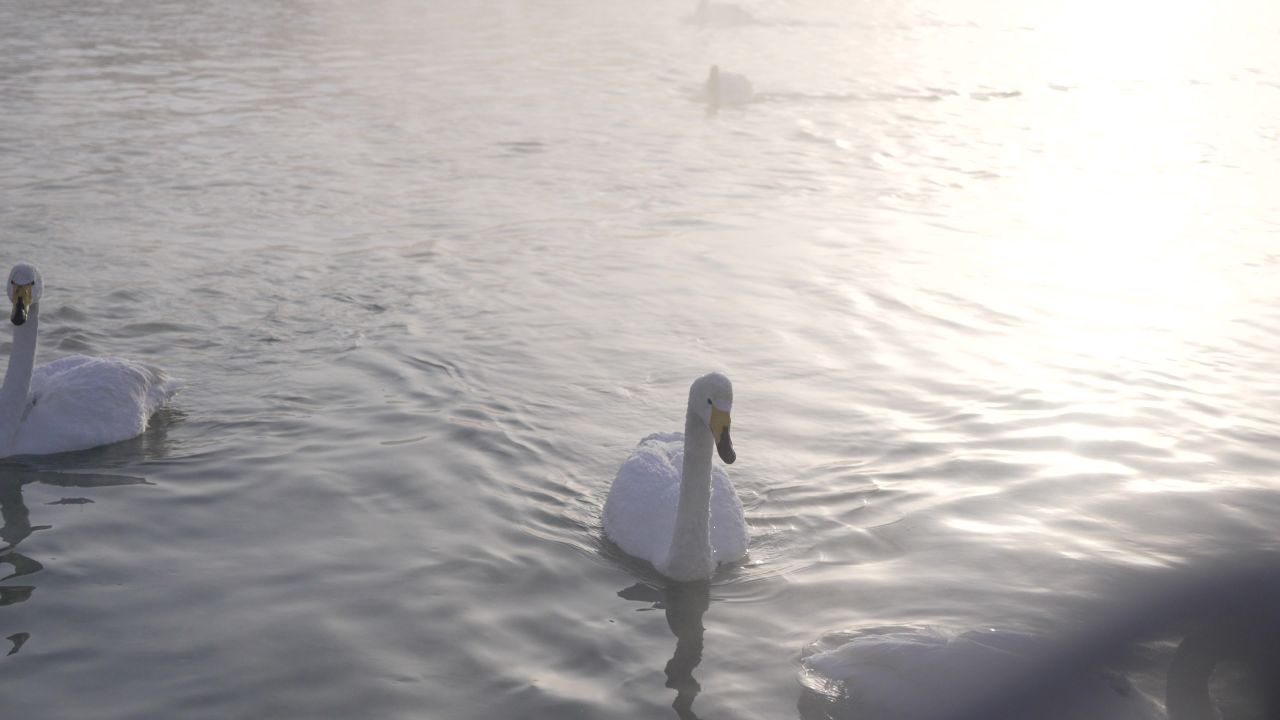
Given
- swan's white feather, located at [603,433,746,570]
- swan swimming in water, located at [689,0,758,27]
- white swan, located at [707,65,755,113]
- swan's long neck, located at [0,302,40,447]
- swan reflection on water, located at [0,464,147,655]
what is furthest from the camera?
swan swimming in water, located at [689,0,758,27]

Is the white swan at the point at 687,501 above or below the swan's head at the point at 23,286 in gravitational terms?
below

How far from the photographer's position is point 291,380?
391 inches

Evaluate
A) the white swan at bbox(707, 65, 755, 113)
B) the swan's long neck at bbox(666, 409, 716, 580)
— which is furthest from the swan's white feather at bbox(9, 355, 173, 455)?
the white swan at bbox(707, 65, 755, 113)

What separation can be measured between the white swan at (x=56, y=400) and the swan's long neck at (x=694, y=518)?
4077 millimetres

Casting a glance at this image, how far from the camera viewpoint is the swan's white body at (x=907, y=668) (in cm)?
434

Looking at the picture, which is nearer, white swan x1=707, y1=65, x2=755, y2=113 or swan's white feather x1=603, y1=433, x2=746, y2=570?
swan's white feather x1=603, y1=433, x2=746, y2=570

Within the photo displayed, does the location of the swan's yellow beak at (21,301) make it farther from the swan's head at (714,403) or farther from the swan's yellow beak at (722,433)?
the swan's yellow beak at (722,433)

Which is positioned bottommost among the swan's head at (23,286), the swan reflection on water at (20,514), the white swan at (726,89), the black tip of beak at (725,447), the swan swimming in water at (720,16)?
the swan reflection on water at (20,514)

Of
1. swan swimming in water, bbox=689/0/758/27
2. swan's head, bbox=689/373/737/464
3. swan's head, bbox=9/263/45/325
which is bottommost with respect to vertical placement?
swan's head, bbox=689/373/737/464

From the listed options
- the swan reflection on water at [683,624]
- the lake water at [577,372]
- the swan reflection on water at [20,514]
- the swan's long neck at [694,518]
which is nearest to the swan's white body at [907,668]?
the lake water at [577,372]

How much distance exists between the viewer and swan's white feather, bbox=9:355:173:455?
8367 mm

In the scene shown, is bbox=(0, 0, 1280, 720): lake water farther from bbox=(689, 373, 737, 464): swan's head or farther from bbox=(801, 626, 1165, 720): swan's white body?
bbox=(689, 373, 737, 464): swan's head

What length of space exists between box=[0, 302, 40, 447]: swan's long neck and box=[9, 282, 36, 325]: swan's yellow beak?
0.28 feet

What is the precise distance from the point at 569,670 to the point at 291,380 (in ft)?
15.8
